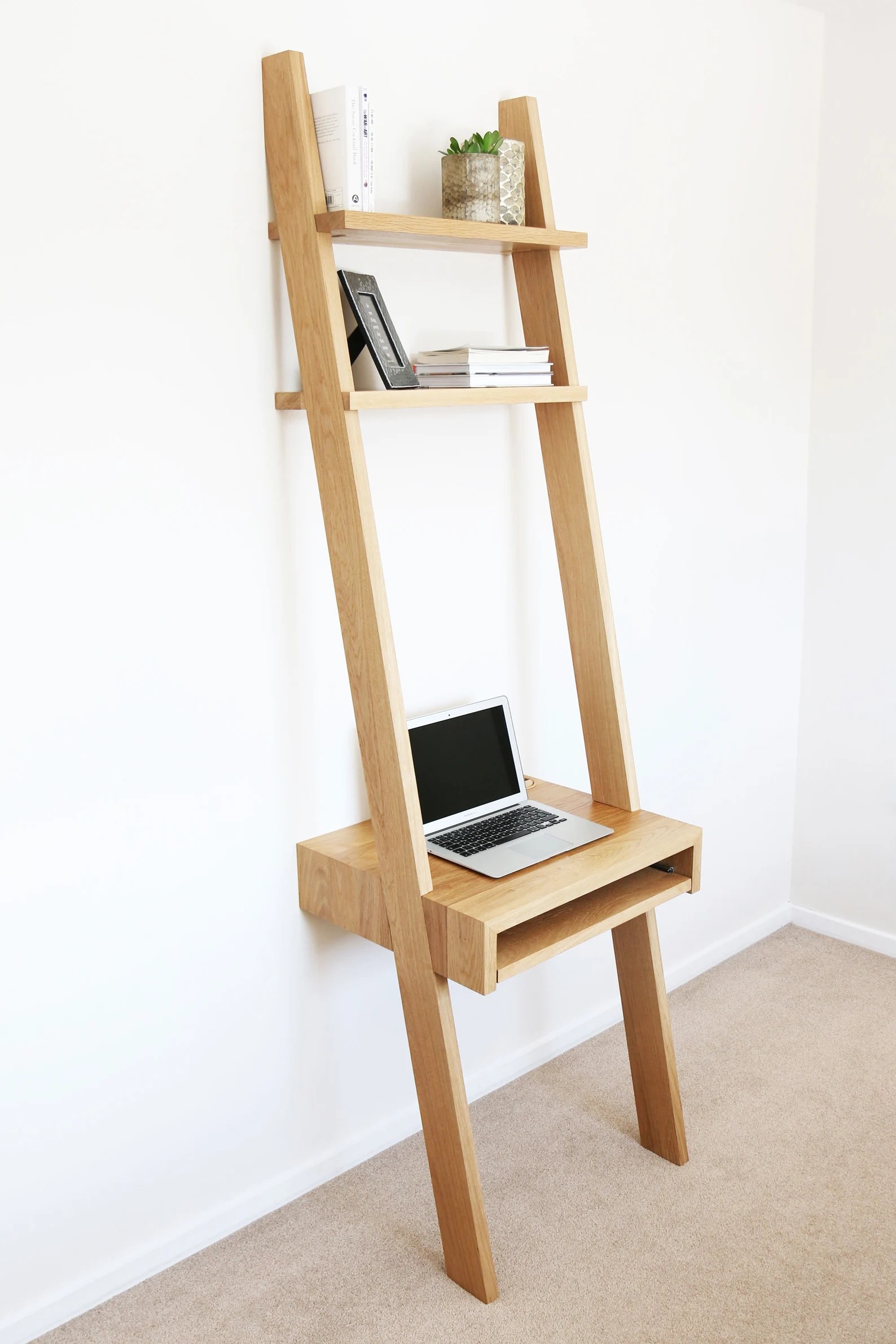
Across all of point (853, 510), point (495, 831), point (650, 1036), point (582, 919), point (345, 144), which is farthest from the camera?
point (853, 510)

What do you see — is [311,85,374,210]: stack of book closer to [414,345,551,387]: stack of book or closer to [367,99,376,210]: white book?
[367,99,376,210]: white book

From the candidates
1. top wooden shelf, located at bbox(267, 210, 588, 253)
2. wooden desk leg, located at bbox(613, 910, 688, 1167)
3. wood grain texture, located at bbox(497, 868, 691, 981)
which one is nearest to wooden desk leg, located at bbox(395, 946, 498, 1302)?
wood grain texture, located at bbox(497, 868, 691, 981)

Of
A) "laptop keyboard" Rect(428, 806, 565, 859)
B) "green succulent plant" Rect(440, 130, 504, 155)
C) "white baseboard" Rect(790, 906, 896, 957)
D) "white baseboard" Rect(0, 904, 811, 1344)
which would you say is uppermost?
"green succulent plant" Rect(440, 130, 504, 155)

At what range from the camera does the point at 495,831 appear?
211 centimetres

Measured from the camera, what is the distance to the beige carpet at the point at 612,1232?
184cm

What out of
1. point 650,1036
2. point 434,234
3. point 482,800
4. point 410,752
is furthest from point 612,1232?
point 434,234

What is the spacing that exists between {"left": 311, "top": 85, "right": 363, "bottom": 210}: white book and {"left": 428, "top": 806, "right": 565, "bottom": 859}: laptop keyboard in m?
1.09

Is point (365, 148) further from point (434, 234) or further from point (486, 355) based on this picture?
point (486, 355)

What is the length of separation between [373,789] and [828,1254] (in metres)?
1.16

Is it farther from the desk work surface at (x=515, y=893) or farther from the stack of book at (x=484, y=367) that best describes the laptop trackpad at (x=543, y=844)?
the stack of book at (x=484, y=367)

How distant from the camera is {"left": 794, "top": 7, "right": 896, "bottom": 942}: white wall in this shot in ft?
9.32

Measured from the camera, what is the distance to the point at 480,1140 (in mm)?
2328

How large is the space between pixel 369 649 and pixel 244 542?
305 millimetres

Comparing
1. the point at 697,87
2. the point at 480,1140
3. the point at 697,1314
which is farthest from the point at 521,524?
the point at 697,1314
